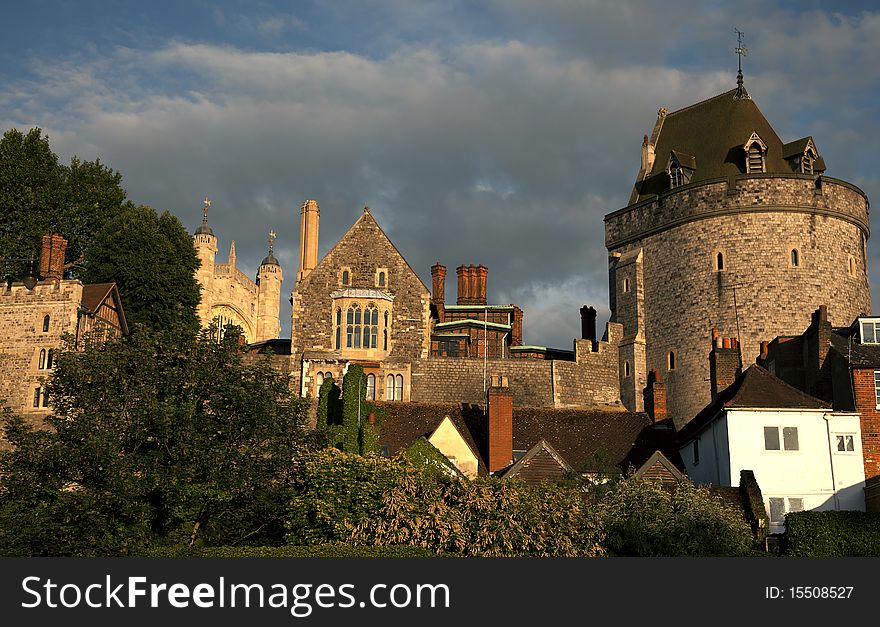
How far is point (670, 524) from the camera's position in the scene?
33969 millimetres

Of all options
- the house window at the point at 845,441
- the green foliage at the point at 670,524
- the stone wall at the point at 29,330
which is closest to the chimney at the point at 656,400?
the house window at the point at 845,441

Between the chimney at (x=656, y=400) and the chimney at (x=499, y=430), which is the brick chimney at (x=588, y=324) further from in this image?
the chimney at (x=499, y=430)

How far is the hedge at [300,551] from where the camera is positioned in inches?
1105

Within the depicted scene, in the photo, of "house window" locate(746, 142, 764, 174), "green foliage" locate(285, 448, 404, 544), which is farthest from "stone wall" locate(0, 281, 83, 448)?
"house window" locate(746, 142, 764, 174)

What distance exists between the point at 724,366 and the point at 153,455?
27903 mm

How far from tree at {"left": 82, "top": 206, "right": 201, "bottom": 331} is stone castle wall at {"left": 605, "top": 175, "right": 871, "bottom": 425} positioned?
2241 cm

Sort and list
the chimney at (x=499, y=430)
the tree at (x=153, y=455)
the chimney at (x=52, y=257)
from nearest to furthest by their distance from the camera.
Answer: the tree at (x=153, y=455)
the chimney at (x=499, y=430)
the chimney at (x=52, y=257)

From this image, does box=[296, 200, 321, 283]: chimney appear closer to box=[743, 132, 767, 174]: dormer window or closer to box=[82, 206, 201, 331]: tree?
box=[82, 206, 201, 331]: tree

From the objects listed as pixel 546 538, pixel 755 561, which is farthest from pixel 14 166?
pixel 755 561

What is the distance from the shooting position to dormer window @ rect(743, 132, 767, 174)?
6159 centimetres

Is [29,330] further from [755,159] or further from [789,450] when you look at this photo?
[755,159]

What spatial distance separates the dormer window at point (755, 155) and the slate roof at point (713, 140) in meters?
0.43

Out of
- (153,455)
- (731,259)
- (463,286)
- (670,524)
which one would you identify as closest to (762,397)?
(670,524)

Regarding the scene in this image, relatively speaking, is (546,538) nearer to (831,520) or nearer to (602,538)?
(602,538)
